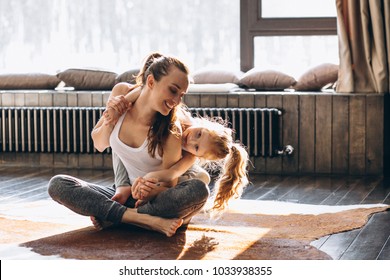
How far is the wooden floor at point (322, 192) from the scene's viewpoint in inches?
119

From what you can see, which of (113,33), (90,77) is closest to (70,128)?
(90,77)

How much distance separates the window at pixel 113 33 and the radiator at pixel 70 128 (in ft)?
1.55

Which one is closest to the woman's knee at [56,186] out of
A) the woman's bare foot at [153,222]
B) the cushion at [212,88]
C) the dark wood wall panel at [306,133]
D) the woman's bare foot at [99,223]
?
A: the woman's bare foot at [99,223]

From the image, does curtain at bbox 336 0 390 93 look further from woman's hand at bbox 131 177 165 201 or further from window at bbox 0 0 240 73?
woman's hand at bbox 131 177 165 201

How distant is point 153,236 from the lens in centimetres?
316

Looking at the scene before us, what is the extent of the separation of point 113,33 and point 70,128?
87 cm

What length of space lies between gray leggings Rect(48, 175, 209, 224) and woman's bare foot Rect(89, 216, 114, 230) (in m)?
0.04

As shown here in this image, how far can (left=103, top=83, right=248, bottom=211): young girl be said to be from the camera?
10.4 ft

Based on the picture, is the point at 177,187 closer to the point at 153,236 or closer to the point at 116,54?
the point at 153,236

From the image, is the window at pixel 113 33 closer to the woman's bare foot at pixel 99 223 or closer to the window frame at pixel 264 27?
the window frame at pixel 264 27

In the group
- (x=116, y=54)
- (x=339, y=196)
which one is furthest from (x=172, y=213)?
(x=116, y=54)

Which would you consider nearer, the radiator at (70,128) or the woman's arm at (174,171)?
the woman's arm at (174,171)

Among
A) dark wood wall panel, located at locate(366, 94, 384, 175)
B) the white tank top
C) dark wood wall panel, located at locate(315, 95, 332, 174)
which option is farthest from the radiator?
the white tank top

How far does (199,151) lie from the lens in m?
3.18
